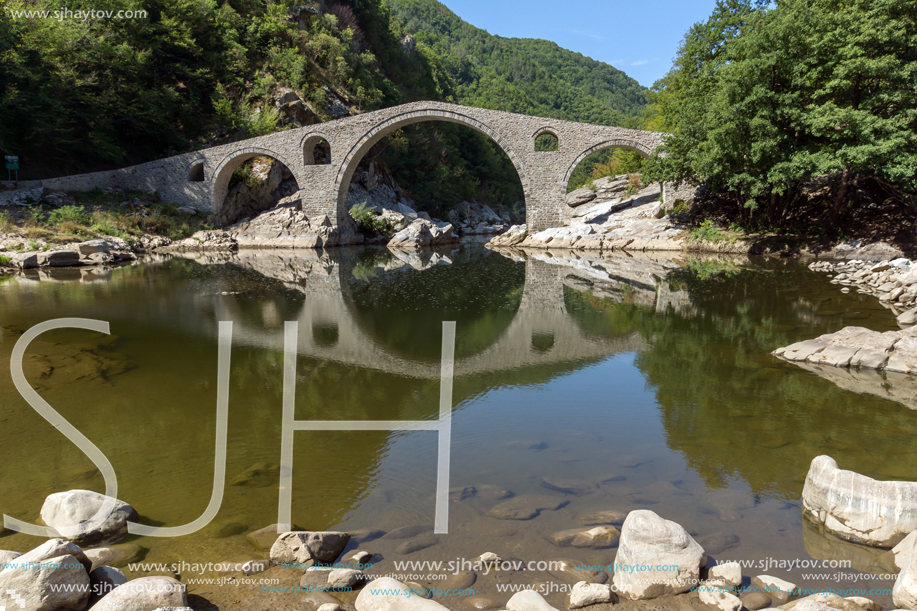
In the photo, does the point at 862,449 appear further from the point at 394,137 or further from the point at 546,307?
the point at 394,137

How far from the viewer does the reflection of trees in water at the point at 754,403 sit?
4078 millimetres

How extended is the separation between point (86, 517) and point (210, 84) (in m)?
32.0

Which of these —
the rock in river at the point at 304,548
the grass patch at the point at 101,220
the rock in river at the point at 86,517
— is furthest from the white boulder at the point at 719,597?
the grass patch at the point at 101,220

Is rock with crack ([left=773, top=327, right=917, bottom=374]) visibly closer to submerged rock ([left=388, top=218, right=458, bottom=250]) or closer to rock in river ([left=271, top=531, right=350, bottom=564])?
rock in river ([left=271, top=531, right=350, bottom=564])

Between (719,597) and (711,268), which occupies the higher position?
(711,268)

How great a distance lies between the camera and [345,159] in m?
26.2

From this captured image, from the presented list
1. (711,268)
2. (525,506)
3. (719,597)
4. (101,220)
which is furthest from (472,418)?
(101,220)

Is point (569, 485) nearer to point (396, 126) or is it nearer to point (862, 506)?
point (862, 506)

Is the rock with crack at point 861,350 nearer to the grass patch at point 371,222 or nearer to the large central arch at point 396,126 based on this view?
the large central arch at point 396,126

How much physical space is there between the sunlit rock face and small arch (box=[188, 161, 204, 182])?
29.1m

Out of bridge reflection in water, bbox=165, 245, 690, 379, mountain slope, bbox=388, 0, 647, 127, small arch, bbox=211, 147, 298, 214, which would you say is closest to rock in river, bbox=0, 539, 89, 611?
bridge reflection in water, bbox=165, 245, 690, 379

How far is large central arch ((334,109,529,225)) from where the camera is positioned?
25094 mm

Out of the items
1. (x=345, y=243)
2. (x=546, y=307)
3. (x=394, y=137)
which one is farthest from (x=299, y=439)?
(x=394, y=137)

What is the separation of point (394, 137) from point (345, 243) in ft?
34.8
